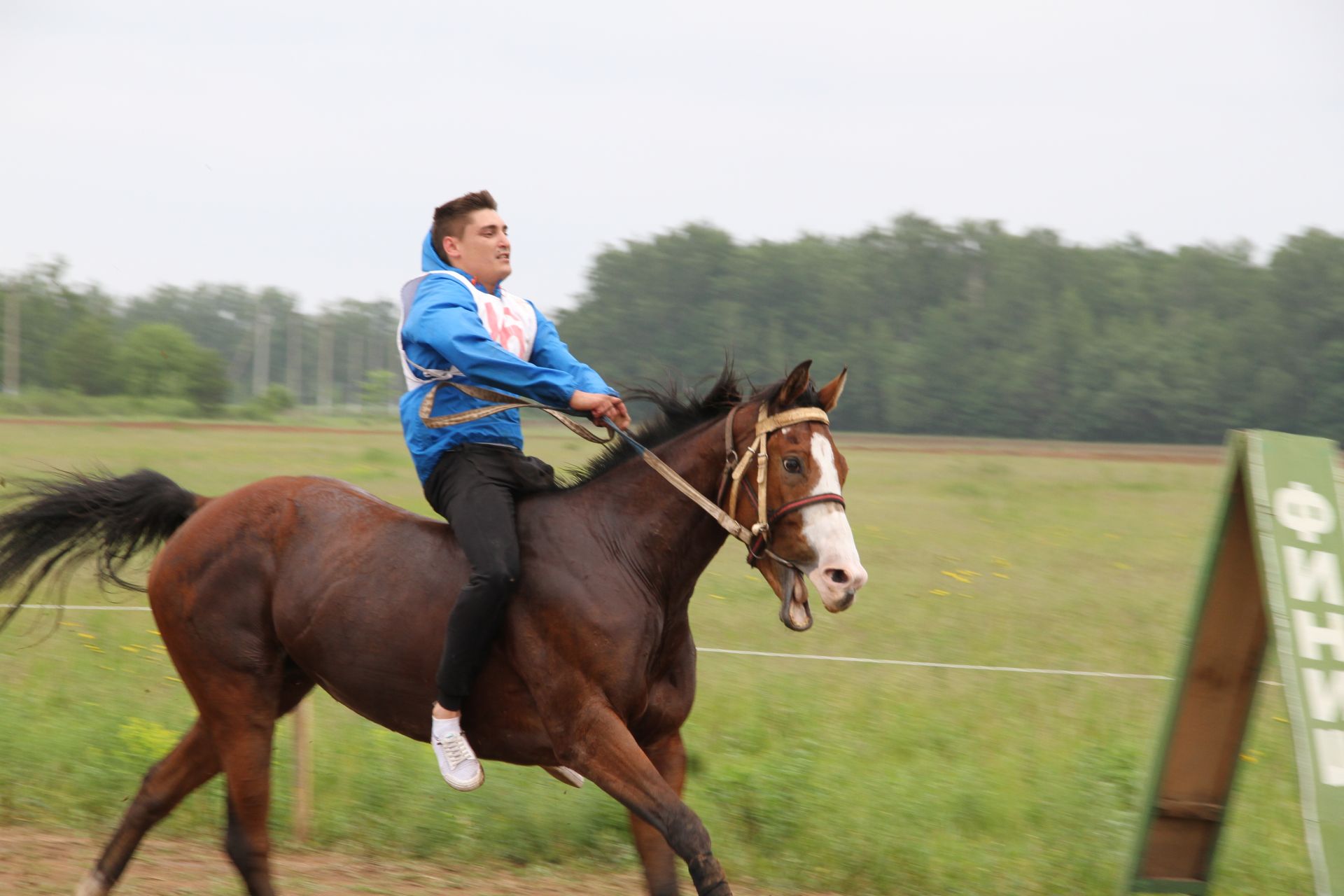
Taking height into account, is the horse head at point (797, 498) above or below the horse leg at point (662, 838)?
above

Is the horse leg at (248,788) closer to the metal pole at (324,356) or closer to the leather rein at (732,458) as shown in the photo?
the leather rein at (732,458)

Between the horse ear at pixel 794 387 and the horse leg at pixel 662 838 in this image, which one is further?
the horse leg at pixel 662 838

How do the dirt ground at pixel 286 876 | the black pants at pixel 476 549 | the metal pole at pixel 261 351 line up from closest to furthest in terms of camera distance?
the black pants at pixel 476 549
the dirt ground at pixel 286 876
the metal pole at pixel 261 351

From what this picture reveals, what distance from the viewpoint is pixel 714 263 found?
33.0m

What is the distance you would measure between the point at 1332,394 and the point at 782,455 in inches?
1161

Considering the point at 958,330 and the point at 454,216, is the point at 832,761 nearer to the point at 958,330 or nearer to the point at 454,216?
the point at 454,216

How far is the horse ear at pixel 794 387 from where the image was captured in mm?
3891

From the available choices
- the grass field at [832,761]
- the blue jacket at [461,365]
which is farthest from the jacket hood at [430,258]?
the grass field at [832,761]

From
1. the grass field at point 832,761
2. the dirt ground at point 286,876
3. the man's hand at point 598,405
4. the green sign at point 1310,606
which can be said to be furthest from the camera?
the grass field at point 832,761

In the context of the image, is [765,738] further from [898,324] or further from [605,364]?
[898,324]

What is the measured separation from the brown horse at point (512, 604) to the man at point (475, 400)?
0.13m

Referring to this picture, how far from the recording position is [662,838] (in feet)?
13.9

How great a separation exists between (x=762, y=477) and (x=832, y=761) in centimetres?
302

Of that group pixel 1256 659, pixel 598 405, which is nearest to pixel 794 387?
pixel 598 405
